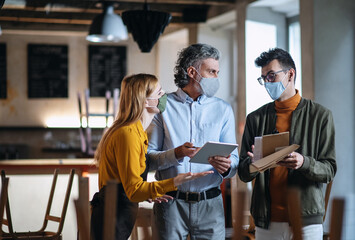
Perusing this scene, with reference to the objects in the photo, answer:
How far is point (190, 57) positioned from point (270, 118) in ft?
1.46

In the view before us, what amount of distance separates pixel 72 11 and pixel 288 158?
551 cm

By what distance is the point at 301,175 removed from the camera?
6.75ft

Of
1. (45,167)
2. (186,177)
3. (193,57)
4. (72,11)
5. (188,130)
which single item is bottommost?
(45,167)

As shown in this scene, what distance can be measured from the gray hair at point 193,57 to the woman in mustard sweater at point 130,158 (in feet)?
0.62

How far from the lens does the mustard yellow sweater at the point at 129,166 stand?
1850 millimetres

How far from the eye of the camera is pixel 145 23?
12.3ft

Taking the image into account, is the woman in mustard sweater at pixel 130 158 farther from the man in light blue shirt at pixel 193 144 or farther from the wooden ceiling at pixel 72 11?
the wooden ceiling at pixel 72 11

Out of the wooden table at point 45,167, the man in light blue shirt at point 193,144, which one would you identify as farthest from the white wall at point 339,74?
the man in light blue shirt at point 193,144

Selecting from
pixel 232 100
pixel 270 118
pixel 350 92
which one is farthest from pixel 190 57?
pixel 232 100

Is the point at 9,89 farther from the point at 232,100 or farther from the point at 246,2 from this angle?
the point at 246,2

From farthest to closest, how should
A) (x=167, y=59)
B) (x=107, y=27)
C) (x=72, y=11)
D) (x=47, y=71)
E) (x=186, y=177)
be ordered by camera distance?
(x=167, y=59) → (x=47, y=71) → (x=72, y=11) → (x=107, y=27) → (x=186, y=177)

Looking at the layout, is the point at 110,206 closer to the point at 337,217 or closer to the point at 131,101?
the point at 337,217

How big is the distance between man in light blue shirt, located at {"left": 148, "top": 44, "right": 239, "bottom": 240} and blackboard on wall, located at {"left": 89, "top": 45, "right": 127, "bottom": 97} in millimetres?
5964

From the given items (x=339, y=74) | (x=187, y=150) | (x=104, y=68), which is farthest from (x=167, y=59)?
(x=187, y=150)
